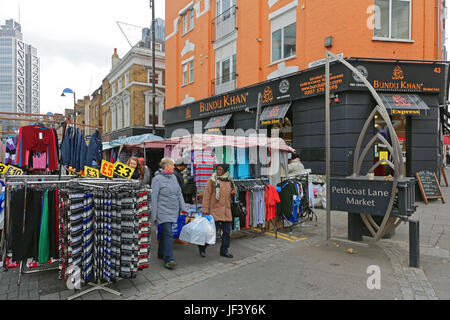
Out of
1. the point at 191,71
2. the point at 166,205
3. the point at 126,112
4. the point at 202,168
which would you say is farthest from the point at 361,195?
the point at 126,112

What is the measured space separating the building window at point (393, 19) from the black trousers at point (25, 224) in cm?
1225

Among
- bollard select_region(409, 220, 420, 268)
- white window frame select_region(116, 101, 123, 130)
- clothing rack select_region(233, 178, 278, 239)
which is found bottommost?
bollard select_region(409, 220, 420, 268)

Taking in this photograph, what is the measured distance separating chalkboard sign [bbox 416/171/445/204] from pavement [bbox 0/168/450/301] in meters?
4.35

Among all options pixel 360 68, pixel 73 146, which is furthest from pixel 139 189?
pixel 360 68

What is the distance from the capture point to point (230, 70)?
56.0 feet

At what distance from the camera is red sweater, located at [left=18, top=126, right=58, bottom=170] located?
6.33 metres

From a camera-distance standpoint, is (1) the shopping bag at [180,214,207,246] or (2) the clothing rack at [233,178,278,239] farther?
(2) the clothing rack at [233,178,278,239]

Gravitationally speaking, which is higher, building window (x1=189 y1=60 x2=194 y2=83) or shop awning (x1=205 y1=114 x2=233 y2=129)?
building window (x1=189 y1=60 x2=194 y2=83)

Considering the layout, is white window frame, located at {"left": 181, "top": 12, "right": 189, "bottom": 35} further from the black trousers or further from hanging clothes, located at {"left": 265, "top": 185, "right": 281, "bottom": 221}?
the black trousers

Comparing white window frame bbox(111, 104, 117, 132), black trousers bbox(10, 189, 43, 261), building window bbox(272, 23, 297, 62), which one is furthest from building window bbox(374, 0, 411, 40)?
white window frame bbox(111, 104, 117, 132)

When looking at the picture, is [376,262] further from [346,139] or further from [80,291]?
[346,139]

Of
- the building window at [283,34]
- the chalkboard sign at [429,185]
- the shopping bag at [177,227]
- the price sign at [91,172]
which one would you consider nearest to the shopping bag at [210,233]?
the shopping bag at [177,227]

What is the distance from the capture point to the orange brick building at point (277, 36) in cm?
1130

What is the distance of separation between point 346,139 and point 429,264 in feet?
20.7
